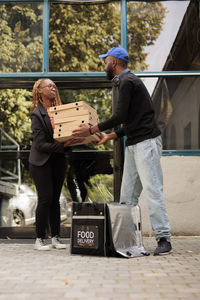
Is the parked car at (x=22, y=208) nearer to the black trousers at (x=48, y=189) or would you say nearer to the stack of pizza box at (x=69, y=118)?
the black trousers at (x=48, y=189)

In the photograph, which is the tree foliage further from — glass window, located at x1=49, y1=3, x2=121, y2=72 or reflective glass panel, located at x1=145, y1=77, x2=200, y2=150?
reflective glass panel, located at x1=145, y1=77, x2=200, y2=150

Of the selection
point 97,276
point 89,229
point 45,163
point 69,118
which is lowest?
point 97,276

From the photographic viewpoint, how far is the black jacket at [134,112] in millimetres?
5105

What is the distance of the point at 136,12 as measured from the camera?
7.23m

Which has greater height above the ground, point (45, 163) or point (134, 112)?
point (134, 112)

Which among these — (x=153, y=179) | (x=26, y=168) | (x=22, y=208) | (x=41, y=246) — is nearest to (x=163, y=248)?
(x=153, y=179)

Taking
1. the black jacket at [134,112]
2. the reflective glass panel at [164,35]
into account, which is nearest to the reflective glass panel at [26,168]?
the reflective glass panel at [164,35]

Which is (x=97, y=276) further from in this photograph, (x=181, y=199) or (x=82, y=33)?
(x=82, y=33)

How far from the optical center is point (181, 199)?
668 centimetres

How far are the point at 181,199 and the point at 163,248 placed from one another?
1.82m

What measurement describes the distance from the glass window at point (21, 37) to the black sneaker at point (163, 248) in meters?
3.45

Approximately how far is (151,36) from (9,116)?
3.07m

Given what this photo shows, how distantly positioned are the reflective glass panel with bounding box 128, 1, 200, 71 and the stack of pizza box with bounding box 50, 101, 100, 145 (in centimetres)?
214

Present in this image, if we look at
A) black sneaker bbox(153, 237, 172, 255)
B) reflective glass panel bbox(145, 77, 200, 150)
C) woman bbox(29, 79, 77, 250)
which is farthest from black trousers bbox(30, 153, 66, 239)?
reflective glass panel bbox(145, 77, 200, 150)
